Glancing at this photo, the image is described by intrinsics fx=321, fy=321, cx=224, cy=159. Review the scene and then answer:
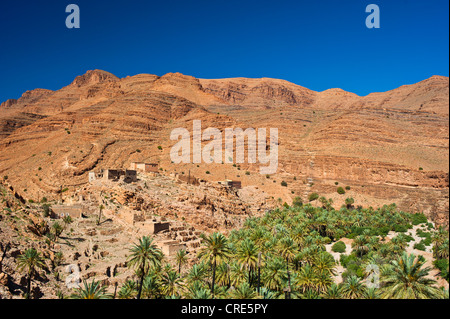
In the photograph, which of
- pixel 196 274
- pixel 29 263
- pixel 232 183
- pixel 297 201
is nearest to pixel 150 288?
pixel 196 274

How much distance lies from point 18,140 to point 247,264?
313 ft

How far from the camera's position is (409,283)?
1714 cm

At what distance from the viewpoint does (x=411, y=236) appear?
5003 centimetres

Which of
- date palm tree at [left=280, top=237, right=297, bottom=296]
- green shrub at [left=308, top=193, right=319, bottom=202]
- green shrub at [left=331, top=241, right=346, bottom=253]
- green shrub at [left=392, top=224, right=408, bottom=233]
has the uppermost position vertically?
green shrub at [left=308, top=193, right=319, bottom=202]

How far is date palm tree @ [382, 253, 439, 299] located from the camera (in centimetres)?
1663

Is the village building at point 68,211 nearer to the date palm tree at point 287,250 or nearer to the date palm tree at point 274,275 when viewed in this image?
the date palm tree at point 287,250

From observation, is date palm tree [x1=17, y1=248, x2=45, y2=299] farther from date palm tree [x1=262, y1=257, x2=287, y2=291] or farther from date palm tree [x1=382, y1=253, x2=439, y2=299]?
date palm tree [x1=382, y1=253, x2=439, y2=299]

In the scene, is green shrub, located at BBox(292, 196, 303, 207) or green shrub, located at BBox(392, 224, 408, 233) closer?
green shrub, located at BBox(392, 224, 408, 233)

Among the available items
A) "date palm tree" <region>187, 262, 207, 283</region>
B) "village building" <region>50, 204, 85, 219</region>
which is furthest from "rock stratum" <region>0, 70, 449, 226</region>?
"date palm tree" <region>187, 262, 207, 283</region>

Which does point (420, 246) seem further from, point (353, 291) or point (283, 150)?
point (283, 150)

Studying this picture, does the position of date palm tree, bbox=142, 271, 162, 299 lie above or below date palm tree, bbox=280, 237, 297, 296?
below

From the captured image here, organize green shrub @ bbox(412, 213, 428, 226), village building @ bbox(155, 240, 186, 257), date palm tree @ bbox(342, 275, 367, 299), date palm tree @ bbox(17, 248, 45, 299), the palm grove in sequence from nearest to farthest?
the palm grove → date palm tree @ bbox(17, 248, 45, 299) → date palm tree @ bbox(342, 275, 367, 299) → village building @ bbox(155, 240, 186, 257) → green shrub @ bbox(412, 213, 428, 226)
